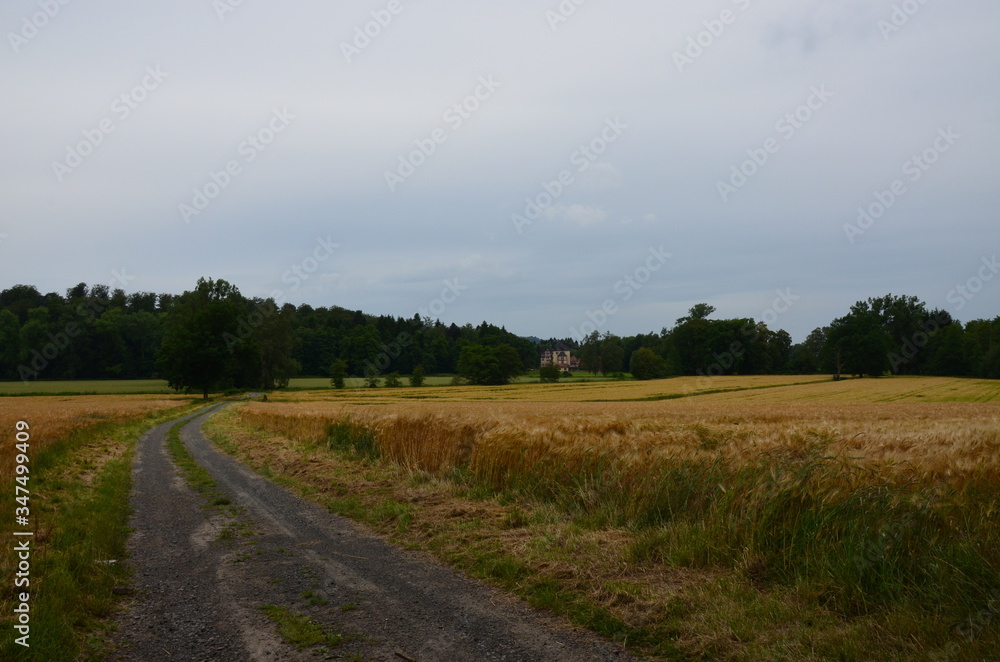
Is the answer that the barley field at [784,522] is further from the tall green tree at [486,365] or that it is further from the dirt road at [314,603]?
the tall green tree at [486,365]

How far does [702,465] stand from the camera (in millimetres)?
8242

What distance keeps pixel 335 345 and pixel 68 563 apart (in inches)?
5431

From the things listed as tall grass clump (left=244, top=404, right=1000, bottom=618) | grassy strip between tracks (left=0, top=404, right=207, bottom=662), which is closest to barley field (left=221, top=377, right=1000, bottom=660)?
tall grass clump (left=244, top=404, right=1000, bottom=618)

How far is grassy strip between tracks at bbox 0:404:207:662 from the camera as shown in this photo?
183 inches

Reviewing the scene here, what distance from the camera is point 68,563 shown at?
632 cm

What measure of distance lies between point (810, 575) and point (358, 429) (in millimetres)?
13617

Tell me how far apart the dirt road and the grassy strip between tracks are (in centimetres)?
25

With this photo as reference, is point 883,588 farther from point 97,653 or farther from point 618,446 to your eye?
point 97,653

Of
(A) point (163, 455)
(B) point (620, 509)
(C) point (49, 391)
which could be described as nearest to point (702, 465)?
(B) point (620, 509)

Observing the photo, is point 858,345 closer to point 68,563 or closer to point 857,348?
point 857,348

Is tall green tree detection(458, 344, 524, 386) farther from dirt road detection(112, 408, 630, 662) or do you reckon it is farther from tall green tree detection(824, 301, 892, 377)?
dirt road detection(112, 408, 630, 662)

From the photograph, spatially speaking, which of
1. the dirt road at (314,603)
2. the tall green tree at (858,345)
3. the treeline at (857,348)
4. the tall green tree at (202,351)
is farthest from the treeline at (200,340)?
the dirt road at (314,603)

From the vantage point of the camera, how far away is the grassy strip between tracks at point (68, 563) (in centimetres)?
465

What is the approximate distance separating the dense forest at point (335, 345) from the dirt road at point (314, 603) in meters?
73.0
